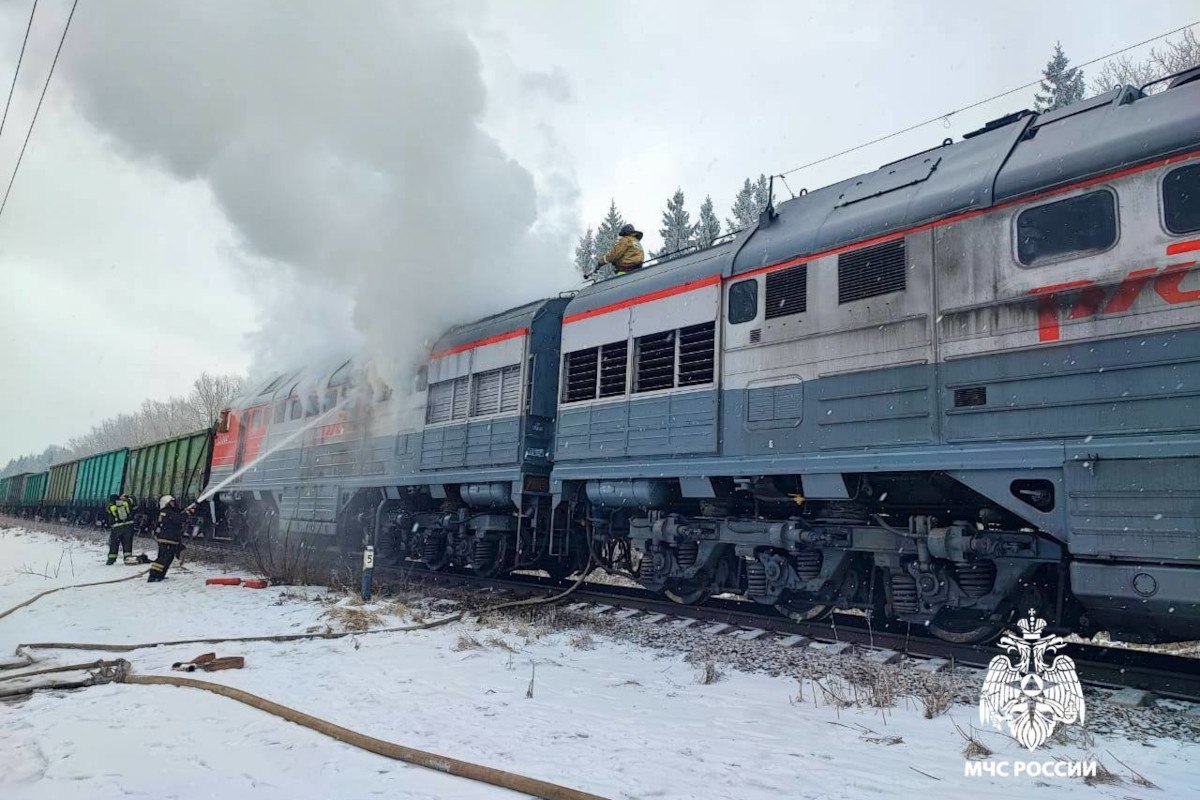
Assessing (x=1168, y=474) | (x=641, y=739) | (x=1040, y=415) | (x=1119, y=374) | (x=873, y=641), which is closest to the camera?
(x=641, y=739)

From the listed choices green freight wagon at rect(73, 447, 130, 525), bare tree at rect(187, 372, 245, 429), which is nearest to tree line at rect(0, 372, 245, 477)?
bare tree at rect(187, 372, 245, 429)

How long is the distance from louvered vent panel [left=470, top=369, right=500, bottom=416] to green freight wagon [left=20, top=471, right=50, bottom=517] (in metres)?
41.9

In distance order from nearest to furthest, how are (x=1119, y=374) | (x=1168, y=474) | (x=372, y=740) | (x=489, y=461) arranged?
(x=372, y=740) → (x=1168, y=474) → (x=1119, y=374) → (x=489, y=461)

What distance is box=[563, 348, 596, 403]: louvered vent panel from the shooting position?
948 cm

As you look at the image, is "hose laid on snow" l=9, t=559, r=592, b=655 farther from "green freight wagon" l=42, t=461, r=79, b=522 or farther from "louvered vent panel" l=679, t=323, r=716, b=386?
"green freight wagon" l=42, t=461, r=79, b=522

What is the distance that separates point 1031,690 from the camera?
501 centimetres

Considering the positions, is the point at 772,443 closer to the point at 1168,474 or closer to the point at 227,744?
the point at 1168,474

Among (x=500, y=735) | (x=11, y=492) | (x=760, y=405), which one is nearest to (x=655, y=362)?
(x=760, y=405)

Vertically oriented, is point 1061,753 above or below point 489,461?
below

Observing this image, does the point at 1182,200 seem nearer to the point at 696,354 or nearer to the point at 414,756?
the point at 696,354

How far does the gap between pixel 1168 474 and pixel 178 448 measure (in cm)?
2477

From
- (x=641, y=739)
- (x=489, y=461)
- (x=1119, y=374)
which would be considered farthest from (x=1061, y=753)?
(x=489, y=461)

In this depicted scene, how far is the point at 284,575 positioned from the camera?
11391 mm

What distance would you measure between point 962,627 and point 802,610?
1.55 m
